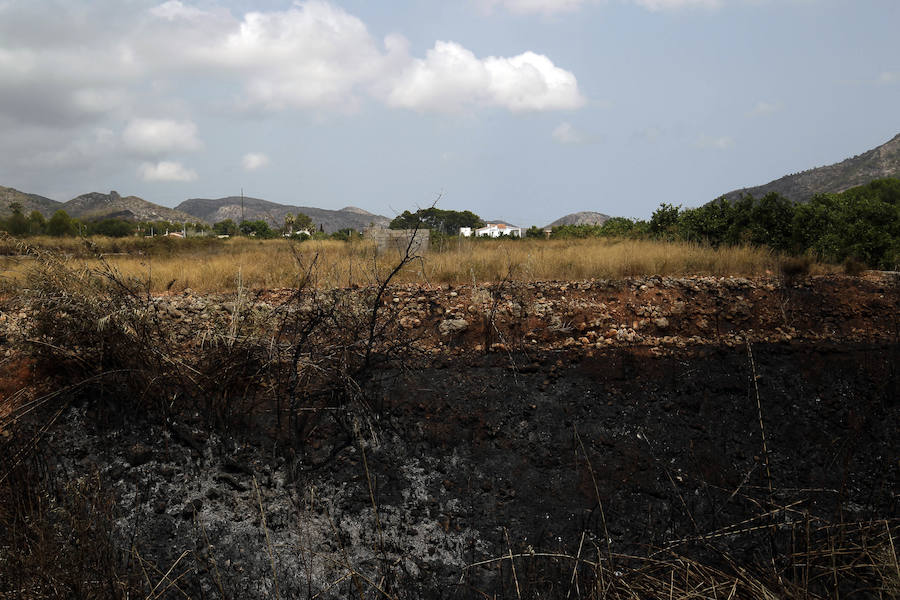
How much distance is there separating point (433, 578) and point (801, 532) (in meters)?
1.85

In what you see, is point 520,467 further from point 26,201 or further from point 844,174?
point 26,201

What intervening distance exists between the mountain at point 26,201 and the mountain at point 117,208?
3420mm

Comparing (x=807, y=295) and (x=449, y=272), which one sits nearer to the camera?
(x=807, y=295)

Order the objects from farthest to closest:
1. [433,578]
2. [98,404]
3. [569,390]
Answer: [569,390] → [98,404] → [433,578]

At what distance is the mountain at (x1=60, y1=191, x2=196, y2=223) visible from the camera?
84438 mm

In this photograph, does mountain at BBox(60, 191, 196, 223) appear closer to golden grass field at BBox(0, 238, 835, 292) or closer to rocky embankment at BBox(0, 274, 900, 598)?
golden grass field at BBox(0, 238, 835, 292)

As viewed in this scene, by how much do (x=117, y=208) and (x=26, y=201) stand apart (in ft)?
56.7

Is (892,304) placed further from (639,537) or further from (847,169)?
(847,169)

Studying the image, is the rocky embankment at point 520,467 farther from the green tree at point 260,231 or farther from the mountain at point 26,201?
the mountain at point 26,201

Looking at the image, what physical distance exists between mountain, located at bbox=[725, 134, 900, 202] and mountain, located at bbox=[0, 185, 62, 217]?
86124 mm

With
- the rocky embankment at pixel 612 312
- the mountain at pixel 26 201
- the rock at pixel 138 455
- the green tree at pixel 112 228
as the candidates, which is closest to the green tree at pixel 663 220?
the rocky embankment at pixel 612 312

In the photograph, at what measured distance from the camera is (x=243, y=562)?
2.64 metres

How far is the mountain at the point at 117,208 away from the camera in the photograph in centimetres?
8444

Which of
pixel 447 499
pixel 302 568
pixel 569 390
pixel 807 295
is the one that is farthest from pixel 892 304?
pixel 302 568
